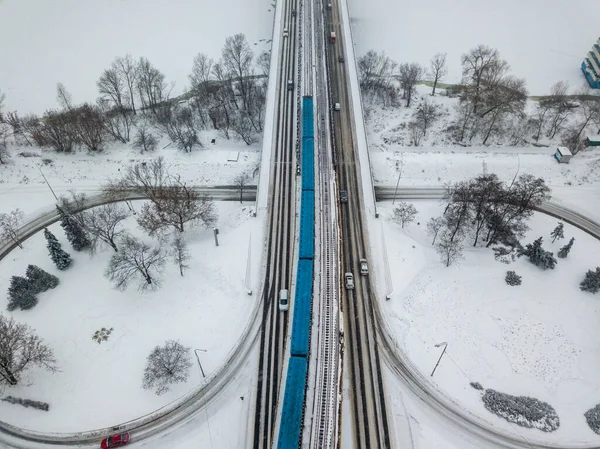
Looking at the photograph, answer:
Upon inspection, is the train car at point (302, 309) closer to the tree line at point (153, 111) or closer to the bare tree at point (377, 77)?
the tree line at point (153, 111)

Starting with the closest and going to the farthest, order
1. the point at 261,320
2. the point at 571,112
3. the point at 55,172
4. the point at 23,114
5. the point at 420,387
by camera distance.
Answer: the point at 420,387, the point at 261,320, the point at 55,172, the point at 571,112, the point at 23,114

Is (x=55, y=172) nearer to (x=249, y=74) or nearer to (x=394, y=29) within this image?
(x=249, y=74)

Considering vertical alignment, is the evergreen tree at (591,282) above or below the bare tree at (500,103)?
below

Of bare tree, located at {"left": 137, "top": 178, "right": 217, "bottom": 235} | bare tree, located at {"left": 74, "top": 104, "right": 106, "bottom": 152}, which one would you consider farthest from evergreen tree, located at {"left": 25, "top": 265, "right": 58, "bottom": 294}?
bare tree, located at {"left": 74, "top": 104, "right": 106, "bottom": 152}

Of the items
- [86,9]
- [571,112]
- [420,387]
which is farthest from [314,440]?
[86,9]

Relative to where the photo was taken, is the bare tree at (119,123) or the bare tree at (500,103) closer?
the bare tree at (500,103)

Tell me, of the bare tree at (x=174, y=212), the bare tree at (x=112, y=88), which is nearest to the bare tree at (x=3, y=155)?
the bare tree at (x=112, y=88)

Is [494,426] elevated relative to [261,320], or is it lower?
lower
